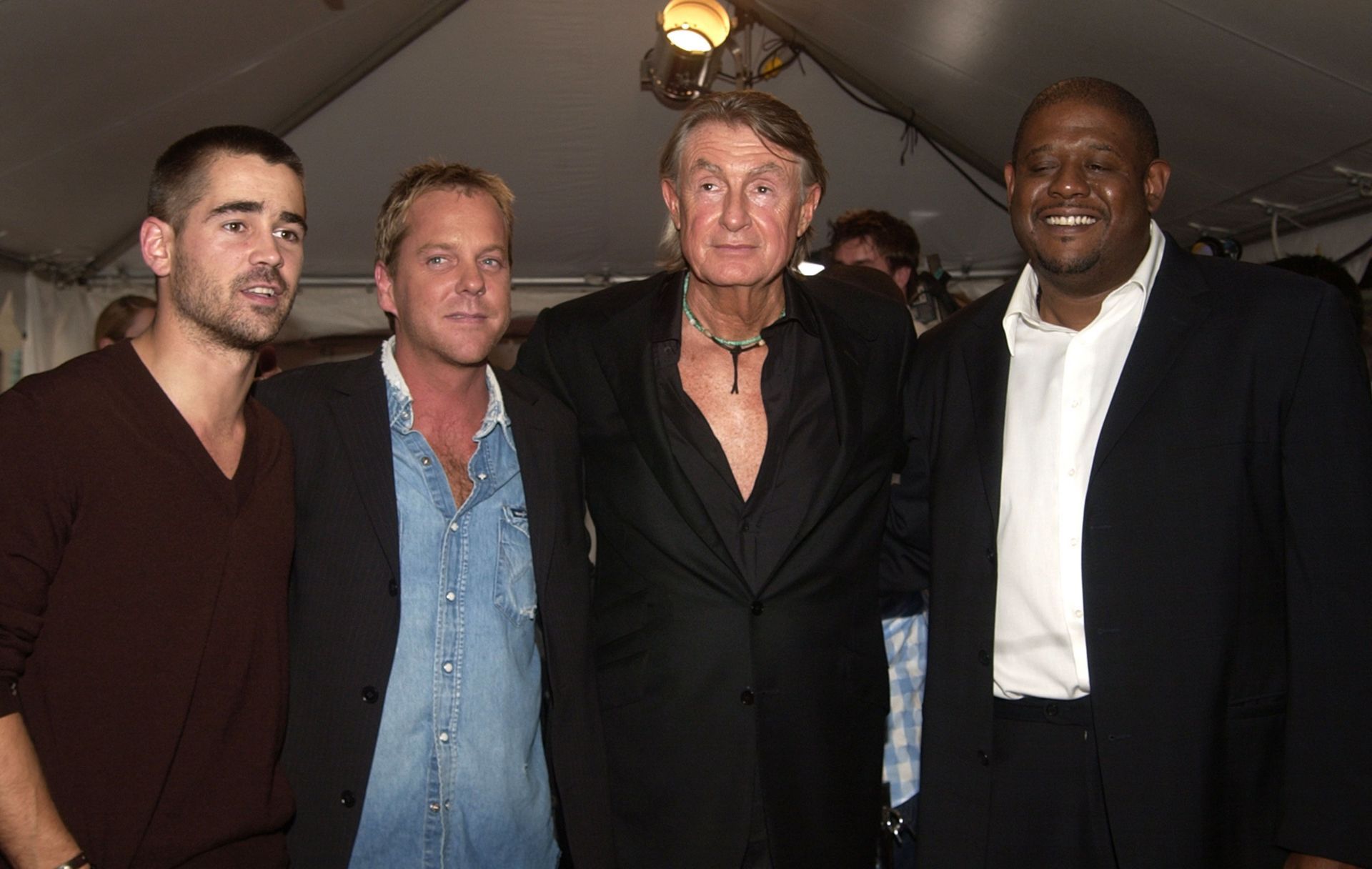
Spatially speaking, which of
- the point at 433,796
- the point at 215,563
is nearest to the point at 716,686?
the point at 433,796

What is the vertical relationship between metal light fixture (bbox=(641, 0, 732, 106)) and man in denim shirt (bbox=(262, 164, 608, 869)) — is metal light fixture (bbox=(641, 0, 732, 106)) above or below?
above

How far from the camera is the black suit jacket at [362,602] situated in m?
1.95

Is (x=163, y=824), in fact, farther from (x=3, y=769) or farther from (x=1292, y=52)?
(x=1292, y=52)

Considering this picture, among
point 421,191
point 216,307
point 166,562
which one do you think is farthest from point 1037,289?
point 166,562

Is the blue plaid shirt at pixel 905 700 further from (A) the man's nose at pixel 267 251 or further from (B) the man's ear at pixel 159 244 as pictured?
(B) the man's ear at pixel 159 244

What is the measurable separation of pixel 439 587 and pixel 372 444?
320 mm

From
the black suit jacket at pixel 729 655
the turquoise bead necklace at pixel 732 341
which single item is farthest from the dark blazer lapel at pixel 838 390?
the turquoise bead necklace at pixel 732 341

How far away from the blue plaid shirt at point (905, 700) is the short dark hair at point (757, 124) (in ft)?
3.55

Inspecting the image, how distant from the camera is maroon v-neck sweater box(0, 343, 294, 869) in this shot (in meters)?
1.54

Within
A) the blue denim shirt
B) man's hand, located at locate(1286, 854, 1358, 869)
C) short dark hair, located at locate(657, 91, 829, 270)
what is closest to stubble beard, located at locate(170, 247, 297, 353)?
the blue denim shirt

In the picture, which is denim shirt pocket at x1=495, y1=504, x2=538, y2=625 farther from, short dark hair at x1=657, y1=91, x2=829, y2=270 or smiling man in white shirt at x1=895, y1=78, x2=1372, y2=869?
smiling man in white shirt at x1=895, y1=78, x2=1372, y2=869

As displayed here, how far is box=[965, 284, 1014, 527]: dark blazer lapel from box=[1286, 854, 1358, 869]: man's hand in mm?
771

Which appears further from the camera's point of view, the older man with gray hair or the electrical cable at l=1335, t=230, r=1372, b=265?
the electrical cable at l=1335, t=230, r=1372, b=265

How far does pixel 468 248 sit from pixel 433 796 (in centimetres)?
114
